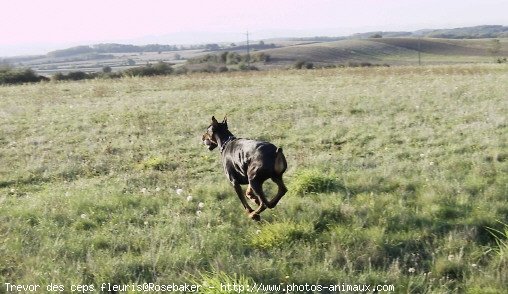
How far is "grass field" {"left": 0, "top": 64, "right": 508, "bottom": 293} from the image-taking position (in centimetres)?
484

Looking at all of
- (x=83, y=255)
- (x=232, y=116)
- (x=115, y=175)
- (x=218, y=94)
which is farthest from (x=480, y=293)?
(x=218, y=94)

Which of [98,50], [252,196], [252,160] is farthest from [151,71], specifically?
[98,50]

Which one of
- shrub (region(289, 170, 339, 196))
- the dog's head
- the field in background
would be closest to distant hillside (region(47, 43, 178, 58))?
the field in background

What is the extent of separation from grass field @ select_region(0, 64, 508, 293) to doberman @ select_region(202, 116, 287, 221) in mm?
301

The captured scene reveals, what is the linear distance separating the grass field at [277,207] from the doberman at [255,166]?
30 cm

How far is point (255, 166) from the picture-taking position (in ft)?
19.5

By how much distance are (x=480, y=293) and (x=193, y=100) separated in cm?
1636

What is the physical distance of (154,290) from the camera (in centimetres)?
443

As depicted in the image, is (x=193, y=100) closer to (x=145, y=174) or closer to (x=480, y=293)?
(x=145, y=174)

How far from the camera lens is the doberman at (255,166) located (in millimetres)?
5832

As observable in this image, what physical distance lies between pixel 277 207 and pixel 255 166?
910 mm

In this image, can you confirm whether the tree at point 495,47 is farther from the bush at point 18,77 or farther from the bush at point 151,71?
the bush at point 18,77

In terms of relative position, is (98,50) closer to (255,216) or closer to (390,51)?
(390,51)

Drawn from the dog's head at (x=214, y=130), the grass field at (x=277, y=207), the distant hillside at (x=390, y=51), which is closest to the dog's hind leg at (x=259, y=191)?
the grass field at (x=277, y=207)
